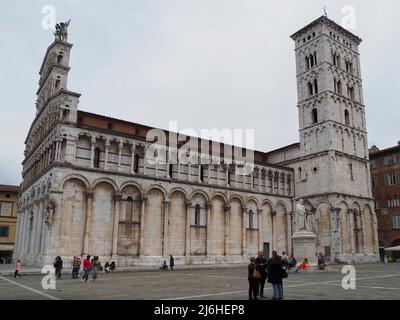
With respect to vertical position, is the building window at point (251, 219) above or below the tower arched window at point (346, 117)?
below

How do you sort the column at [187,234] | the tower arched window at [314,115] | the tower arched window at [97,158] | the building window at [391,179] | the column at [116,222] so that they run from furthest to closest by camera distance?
the building window at [391,179]
the tower arched window at [314,115]
the column at [187,234]
the tower arched window at [97,158]
the column at [116,222]

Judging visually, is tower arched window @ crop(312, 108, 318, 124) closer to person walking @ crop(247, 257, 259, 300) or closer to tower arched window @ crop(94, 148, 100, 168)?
tower arched window @ crop(94, 148, 100, 168)

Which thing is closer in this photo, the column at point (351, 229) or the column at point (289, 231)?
the column at point (351, 229)

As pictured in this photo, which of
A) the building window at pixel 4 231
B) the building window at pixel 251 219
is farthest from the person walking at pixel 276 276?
the building window at pixel 4 231

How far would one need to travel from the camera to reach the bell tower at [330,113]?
1781 inches

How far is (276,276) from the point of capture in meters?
12.3

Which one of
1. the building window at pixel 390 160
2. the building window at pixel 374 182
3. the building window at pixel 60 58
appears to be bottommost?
the building window at pixel 374 182

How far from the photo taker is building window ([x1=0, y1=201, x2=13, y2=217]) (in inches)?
2327

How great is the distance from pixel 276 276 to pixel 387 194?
47.8 metres

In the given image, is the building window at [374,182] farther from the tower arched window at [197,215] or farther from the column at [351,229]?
the tower arched window at [197,215]

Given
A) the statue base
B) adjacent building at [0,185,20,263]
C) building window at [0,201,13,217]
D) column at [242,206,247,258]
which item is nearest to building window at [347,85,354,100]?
column at [242,206,247,258]

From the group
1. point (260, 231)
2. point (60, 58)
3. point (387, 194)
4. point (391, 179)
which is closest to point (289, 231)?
point (260, 231)

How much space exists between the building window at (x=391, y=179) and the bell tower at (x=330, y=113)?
670 cm
